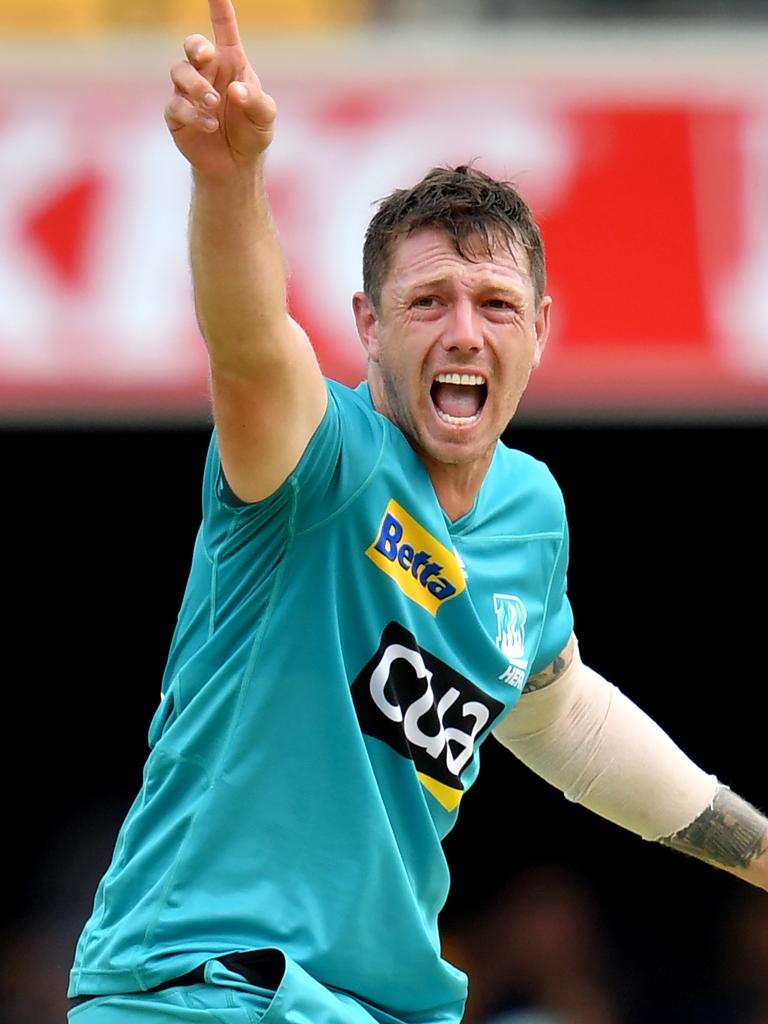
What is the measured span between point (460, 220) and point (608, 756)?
3.90 ft

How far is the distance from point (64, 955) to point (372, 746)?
18.2ft

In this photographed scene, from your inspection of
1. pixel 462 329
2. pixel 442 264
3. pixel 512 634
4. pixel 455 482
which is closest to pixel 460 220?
pixel 442 264

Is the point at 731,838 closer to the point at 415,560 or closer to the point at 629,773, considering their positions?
the point at 629,773

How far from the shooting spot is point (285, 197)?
6.39 metres

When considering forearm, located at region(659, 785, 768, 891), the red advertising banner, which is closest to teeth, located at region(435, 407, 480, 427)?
forearm, located at region(659, 785, 768, 891)

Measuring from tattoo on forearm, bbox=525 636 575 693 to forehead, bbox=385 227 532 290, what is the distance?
32.2 inches

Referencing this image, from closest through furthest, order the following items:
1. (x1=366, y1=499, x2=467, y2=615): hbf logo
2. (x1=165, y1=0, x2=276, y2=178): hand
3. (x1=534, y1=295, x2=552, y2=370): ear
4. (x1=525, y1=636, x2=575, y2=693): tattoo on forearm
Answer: (x1=165, y1=0, x2=276, y2=178): hand → (x1=366, y1=499, x2=467, y2=615): hbf logo → (x1=534, y1=295, x2=552, y2=370): ear → (x1=525, y1=636, x2=575, y2=693): tattoo on forearm

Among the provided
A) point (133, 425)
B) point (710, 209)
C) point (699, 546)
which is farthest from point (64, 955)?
point (710, 209)

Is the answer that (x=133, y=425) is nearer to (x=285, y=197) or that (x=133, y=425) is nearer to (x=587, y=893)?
(x=285, y=197)

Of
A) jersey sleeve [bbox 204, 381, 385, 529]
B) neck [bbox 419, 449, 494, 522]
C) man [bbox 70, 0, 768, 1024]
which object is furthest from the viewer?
neck [bbox 419, 449, 494, 522]

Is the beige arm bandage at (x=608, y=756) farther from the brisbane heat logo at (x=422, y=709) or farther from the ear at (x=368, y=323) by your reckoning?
the ear at (x=368, y=323)

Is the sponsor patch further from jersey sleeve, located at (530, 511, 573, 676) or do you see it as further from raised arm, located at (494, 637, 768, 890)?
raised arm, located at (494, 637, 768, 890)

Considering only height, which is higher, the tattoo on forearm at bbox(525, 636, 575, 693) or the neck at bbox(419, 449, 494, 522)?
the neck at bbox(419, 449, 494, 522)

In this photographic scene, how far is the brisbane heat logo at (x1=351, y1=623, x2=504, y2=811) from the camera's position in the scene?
288cm
